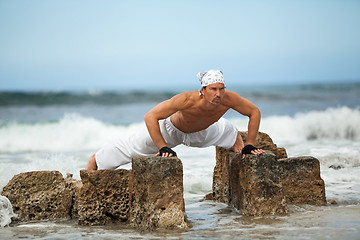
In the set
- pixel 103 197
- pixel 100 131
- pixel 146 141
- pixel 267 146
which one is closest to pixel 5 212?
pixel 103 197

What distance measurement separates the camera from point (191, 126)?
5.72 m

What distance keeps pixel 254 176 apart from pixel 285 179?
0.94 m

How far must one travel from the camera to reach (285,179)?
6047 mm

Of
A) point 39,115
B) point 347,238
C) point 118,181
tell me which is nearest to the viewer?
point 347,238

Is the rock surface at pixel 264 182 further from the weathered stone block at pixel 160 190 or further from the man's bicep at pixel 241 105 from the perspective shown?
the weathered stone block at pixel 160 190

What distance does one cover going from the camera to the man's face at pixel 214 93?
5289mm

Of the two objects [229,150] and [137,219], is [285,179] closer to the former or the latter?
[229,150]

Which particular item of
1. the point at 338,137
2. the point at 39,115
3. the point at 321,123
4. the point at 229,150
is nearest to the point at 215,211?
the point at 229,150

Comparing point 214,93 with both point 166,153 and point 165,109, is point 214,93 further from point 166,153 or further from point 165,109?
point 166,153

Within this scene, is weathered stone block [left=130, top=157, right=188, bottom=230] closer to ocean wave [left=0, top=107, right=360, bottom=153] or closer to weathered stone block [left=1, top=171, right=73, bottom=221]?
weathered stone block [left=1, top=171, right=73, bottom=221]

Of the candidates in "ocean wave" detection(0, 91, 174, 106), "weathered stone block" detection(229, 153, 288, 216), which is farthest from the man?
"ocean wave" detection(0, 91, 174, 106)

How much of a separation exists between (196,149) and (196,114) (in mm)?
7353

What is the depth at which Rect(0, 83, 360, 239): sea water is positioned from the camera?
15.9 ft

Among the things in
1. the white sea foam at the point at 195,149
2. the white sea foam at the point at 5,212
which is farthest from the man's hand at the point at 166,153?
the white sea foam at the point at 195,149
